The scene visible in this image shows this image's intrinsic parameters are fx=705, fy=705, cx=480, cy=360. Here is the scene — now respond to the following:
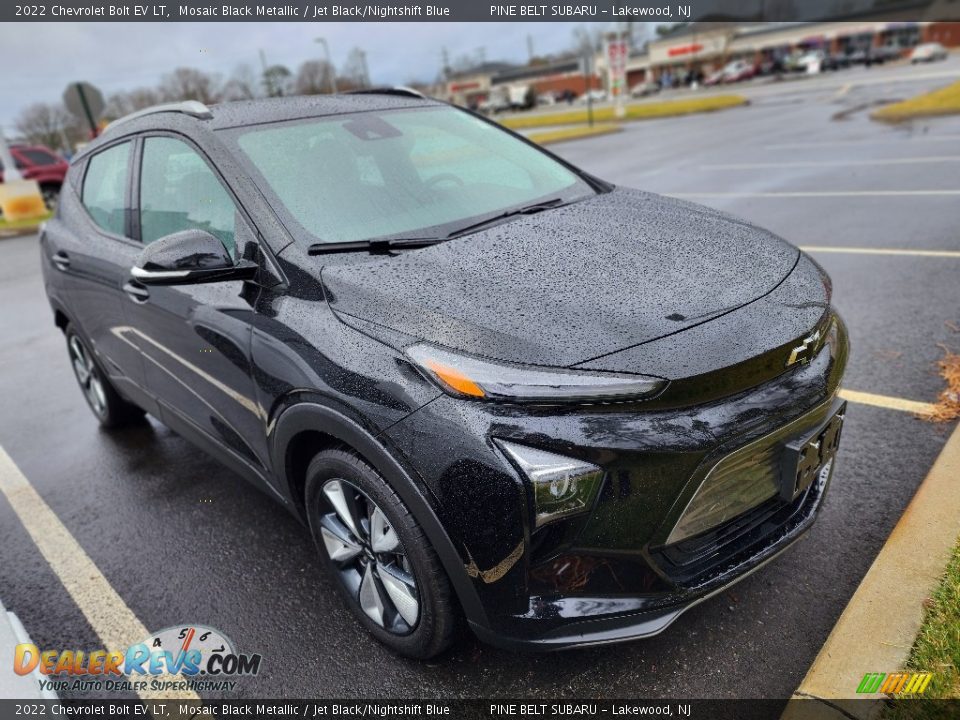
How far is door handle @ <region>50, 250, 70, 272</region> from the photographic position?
3.87m

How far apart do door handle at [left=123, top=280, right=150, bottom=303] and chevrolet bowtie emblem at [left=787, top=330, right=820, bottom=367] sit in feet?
8.48

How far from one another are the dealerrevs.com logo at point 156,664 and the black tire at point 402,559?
491 millimetres

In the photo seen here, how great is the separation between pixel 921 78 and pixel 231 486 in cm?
3597

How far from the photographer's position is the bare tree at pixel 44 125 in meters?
66.9

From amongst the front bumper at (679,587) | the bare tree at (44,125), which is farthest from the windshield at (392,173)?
the bare tree at (44,125)

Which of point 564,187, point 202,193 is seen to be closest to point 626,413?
point 564,187

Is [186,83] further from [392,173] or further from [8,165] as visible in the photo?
[392,173]

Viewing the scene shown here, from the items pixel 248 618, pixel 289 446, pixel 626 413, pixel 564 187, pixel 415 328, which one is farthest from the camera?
pixel 564 187

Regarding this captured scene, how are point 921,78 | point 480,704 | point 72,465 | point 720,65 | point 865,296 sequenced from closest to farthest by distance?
1. point 480,704
2. point 72,465
3. point 865,296
4. point 921,78
5. point 720,65

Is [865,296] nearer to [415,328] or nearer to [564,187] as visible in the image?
[564,187]

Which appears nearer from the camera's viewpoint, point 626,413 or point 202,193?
point 626,413

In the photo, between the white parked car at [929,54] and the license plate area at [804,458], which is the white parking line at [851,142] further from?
the white parked car at [929,54]

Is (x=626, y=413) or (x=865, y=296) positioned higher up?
(x=626, y=413)

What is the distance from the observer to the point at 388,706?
224cm
